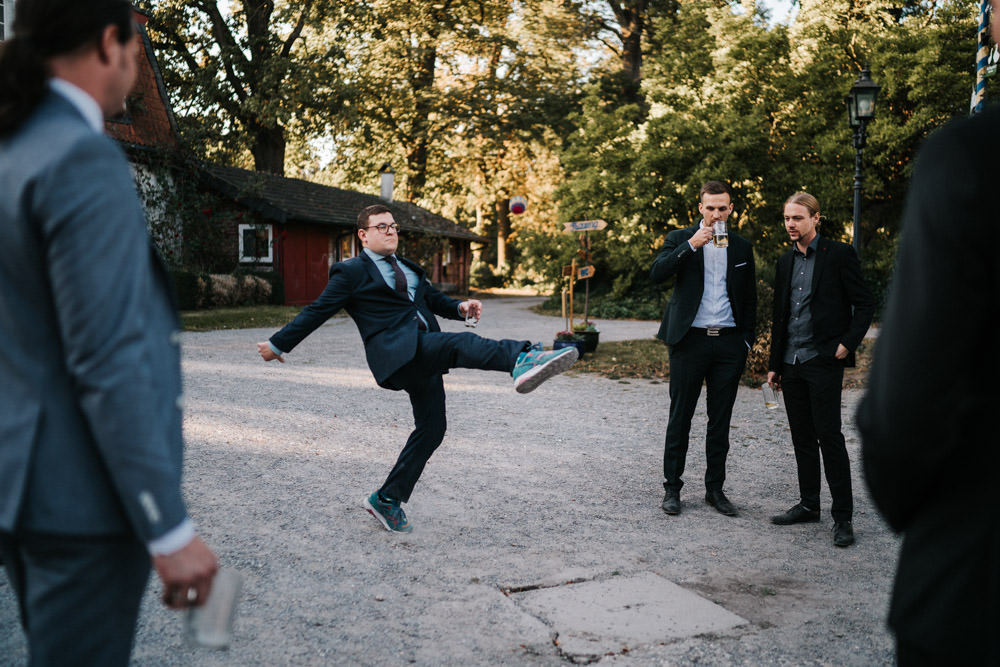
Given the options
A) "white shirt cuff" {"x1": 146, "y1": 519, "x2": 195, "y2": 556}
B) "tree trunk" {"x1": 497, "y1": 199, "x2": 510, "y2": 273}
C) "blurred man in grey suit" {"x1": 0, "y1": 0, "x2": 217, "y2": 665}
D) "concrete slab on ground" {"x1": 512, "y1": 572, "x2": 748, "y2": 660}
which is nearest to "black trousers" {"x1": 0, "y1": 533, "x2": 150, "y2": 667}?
"blurred man in grey suit" {"x1": 0, "y1": 0, "x2": 217, "y2": 665}

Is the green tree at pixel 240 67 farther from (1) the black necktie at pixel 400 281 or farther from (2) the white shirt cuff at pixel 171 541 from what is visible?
(2) the white shirt cuff at pixel 171 541

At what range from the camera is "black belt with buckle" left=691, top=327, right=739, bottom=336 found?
585cm

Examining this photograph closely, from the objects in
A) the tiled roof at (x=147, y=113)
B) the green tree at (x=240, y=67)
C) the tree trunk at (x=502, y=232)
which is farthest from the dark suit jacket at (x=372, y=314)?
the tree trunk at (x=502, y=232)

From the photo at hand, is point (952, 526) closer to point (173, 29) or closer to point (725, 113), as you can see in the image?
point (725, 113)

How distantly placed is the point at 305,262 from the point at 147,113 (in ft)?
26.7

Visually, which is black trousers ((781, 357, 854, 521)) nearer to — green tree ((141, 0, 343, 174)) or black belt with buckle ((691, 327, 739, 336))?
black belt with buckle ((691, 327, 739, 336))

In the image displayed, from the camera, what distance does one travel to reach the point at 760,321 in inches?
509

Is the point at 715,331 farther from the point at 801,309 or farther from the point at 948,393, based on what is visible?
the point at 948,393

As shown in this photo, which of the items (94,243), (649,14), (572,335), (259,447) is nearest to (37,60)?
(94,243)

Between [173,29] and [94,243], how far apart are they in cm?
3205

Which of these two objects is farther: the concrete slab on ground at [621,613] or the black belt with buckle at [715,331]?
the black belt with buckle at [715,331]

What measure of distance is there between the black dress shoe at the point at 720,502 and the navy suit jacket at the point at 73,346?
483 cm

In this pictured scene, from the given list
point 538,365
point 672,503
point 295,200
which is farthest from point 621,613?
point 295,200

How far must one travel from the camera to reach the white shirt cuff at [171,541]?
5.15 ft
